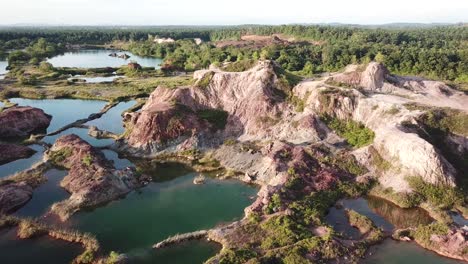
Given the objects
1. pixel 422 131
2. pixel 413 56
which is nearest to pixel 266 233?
pixel 422 131

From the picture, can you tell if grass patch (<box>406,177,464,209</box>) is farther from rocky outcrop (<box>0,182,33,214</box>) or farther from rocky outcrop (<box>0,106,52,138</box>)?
rocky outcrop (<box>0,106,52,138</box>)

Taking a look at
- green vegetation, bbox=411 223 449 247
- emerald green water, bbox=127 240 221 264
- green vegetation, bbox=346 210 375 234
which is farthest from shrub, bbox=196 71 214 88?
green vegetation, bbox=411 223 449 247

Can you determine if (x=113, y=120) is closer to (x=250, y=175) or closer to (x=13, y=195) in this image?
(x=13, y=195)

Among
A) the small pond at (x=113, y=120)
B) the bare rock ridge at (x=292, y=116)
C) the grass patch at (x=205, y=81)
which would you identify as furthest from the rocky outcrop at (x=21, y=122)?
the grass patch at (x=205, y=81)

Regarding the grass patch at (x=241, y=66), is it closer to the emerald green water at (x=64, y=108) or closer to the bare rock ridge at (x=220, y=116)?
the bare rock ridge at (x=220, y=116)

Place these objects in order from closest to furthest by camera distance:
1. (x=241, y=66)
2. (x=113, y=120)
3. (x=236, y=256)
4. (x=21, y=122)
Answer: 1. (x=236, y=256)
2. (x=21, y=122)
3. (x=241, y=66)
4. (x=113, y=120)

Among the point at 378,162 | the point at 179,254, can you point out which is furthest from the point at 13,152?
the point at 378,162

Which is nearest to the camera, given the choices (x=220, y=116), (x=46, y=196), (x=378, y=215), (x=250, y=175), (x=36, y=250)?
(x=36, y=250)
